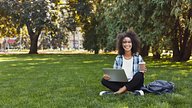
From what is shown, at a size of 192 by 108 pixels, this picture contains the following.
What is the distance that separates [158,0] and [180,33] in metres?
5.50

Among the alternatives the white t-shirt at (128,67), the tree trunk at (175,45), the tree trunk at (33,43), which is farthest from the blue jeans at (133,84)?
the tree trunk at (33,43)

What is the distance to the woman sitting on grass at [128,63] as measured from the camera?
7.13 m

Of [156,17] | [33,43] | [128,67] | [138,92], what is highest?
[156,17]

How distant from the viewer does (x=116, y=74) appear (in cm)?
708

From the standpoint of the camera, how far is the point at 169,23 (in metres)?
16.2

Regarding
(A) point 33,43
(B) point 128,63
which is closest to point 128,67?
(B) point 128,63

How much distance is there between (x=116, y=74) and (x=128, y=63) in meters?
0.40

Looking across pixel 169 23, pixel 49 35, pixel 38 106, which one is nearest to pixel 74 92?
pixel 38 106

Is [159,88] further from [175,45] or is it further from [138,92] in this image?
[175,45]

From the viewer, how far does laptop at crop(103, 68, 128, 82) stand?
6.94m

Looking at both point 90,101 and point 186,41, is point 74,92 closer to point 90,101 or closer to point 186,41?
point 90,101

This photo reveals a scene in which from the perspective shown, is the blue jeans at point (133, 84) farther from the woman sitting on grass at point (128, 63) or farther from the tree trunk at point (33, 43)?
the tree trunk at point (33, 43)

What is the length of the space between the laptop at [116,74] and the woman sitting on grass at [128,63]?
93mm

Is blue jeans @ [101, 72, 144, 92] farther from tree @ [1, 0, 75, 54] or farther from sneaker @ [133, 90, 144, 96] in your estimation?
tree @ [1, 0, 75, 54]
